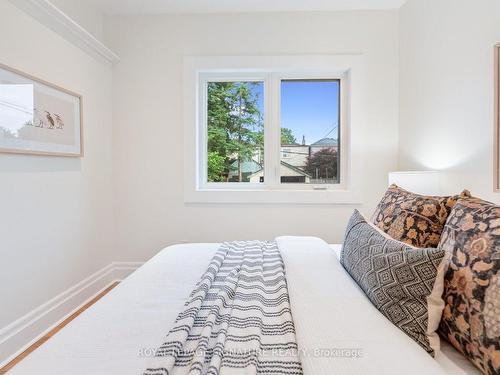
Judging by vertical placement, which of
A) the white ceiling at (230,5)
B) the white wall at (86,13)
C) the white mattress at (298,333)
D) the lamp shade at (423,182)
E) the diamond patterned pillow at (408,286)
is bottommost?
the white mattress at (298,333)

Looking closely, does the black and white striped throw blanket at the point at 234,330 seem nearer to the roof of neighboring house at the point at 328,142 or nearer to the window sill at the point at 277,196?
the window sill at the point at 277,196

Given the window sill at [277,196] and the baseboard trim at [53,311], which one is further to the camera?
the window sill at [277,196]

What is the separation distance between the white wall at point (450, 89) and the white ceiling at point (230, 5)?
1.20ft

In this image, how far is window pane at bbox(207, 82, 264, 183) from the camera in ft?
9.78

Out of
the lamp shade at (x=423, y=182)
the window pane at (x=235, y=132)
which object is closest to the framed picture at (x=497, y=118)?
the lamp shade at (x=423, y=182)

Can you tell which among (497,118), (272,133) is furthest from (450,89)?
(272,133)

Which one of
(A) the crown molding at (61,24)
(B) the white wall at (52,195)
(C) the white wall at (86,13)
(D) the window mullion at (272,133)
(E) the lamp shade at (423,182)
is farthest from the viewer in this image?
(D) the window mullion at (272,133)

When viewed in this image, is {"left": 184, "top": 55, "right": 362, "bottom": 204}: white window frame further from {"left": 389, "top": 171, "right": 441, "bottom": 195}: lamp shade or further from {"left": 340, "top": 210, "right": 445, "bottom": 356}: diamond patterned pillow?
{"left": 340, "top": 210, "right": 445, "bottom": 356}: diamond patterned pillow

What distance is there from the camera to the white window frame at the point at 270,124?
274cm

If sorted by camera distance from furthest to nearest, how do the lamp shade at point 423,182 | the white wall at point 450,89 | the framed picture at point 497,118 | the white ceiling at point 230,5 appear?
1. the white ceiling at point 230,5
2. the lamp shade at point 423,182
3. the white wall at point 450,89
4. the framed picture at point 497,118

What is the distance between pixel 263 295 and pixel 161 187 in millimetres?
1953

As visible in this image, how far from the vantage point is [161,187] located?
9.31 feet

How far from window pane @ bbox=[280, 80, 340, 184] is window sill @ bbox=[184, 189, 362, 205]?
227 mm

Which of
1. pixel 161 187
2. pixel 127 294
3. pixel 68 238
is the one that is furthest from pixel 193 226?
pixel 127 294
